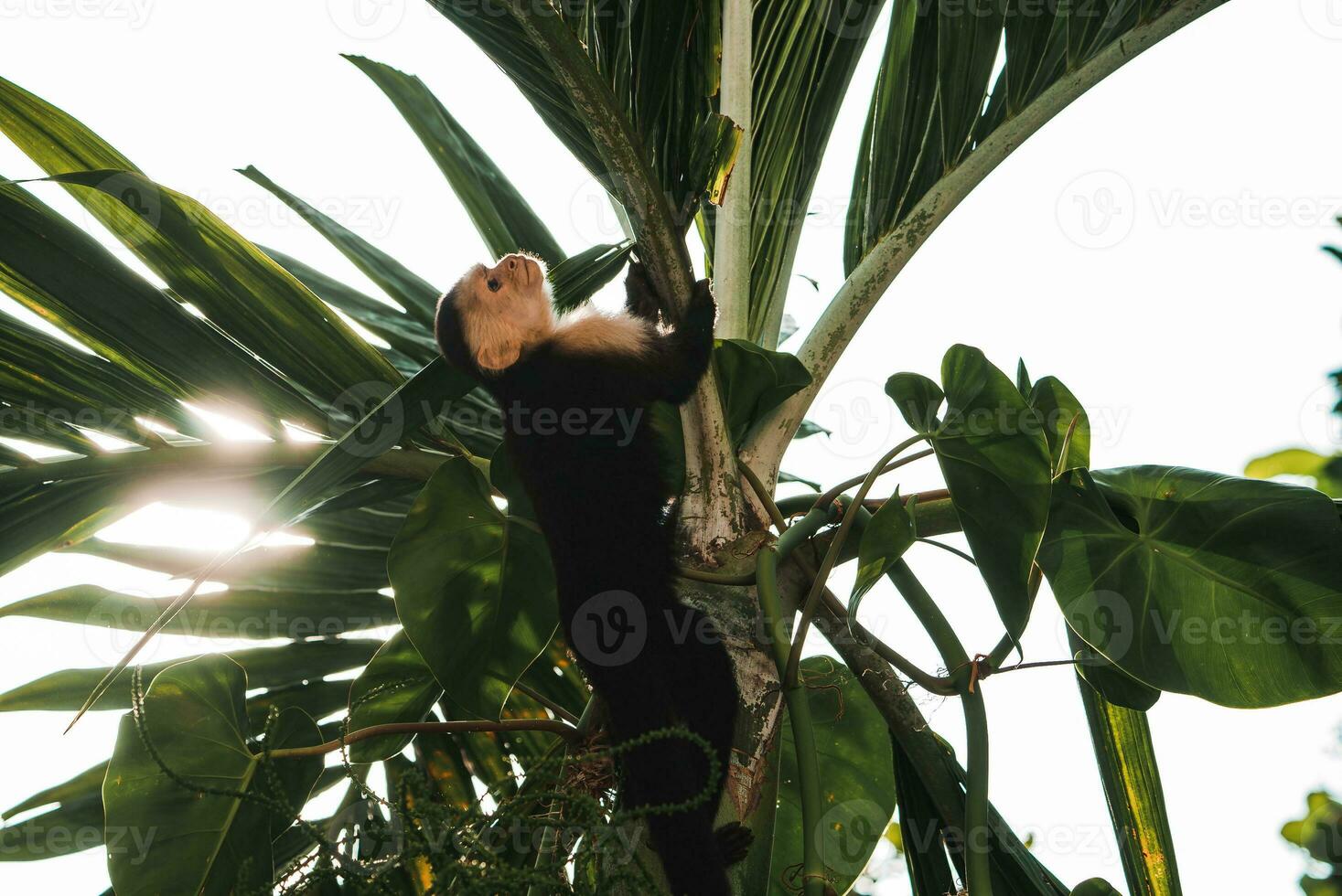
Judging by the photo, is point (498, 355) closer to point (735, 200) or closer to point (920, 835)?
point (735, 200)

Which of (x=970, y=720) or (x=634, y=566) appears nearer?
(x=970, y=720)

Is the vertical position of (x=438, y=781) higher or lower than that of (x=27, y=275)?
lower

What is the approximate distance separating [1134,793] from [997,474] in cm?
65

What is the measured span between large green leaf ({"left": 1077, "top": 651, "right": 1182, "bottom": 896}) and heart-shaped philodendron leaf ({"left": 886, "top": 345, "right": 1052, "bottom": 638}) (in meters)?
0.43

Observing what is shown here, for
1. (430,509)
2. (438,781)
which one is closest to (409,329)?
(430,509)

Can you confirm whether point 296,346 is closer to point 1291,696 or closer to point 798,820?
point 798,820

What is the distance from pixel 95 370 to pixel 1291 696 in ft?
6.61

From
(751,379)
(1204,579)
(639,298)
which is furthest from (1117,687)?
(639,298)

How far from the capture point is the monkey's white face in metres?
2.31

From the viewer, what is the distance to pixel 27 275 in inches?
61.3

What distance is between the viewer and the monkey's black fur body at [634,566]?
141 cm

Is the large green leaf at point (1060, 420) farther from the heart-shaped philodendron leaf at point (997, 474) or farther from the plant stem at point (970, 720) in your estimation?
the plant stem at point (970, 720)

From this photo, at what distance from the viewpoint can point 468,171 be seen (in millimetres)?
2236

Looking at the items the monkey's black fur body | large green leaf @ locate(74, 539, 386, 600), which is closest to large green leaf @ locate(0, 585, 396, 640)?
large green leaf @ locate(74, 539, 386, 600)
